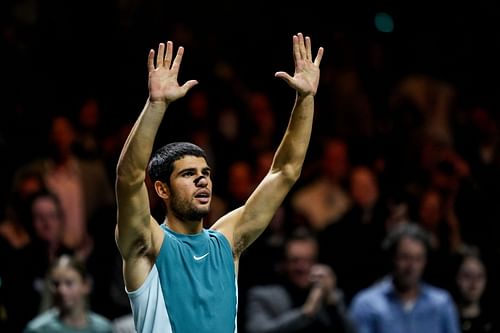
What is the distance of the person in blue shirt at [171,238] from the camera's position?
19.9ft

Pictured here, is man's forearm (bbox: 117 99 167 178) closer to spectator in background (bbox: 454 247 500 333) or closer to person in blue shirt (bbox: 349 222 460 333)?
person in blue shirt (bbox: 349 222 460 333)

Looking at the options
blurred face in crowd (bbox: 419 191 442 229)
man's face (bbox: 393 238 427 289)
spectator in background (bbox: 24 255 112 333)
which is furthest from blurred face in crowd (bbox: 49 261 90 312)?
blurred face in crowd (bbox: 419 191 442 229)

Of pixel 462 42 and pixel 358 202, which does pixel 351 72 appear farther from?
pixel 358 202

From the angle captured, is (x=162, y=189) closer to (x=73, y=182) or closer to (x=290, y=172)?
(x=290, y=172)

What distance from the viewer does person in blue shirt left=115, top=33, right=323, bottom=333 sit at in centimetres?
607

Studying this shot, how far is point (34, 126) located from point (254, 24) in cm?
374

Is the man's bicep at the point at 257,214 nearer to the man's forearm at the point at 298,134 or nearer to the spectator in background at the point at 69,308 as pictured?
the man's forearm at the point at 298,134

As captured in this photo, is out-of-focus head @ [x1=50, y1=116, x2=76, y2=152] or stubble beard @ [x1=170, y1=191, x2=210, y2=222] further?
out-of-focus head @ [x1=50, y1=116, x2=76, y2=152]

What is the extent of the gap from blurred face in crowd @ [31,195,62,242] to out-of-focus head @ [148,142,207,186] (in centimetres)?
266

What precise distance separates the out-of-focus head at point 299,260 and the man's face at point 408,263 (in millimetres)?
546

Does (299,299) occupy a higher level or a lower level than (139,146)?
lower

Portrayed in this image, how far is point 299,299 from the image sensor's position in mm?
8742

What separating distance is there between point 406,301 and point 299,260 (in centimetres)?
72

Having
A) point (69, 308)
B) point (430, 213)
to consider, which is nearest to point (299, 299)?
point (69, 308)
